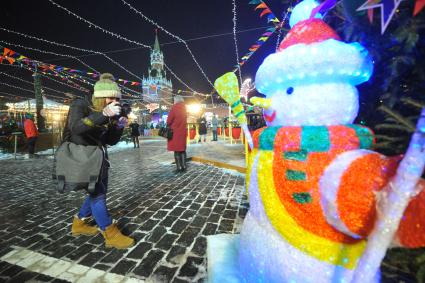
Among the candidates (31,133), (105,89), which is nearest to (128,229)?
(105,89)

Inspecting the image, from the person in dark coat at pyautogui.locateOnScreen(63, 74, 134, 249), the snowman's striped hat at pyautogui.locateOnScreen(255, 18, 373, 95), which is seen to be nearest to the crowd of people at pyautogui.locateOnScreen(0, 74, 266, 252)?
the person in dark coat at pyautogui.locateOnScreen(63, 74, 134, 249)

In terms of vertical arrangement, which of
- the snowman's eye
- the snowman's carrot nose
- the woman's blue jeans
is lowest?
the woman's blue jeans

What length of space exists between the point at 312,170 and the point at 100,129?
6.82 feet

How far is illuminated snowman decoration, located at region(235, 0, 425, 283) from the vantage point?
1.07 meters

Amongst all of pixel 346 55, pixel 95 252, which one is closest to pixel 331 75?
pixel 346 55

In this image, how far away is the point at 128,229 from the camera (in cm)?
292

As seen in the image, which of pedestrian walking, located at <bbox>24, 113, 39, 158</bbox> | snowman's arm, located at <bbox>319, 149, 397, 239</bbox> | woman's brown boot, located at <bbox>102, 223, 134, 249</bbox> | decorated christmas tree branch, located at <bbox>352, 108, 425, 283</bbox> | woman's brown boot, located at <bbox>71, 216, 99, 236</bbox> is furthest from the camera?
pedestrian walking, located at <bbox>24, 113, 39, 158</bbox>

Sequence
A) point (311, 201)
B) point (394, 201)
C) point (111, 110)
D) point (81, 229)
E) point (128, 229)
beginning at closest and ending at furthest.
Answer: point (394, 201), point (311, 201), point (111, 110), point (81, 229), point (128, 229)

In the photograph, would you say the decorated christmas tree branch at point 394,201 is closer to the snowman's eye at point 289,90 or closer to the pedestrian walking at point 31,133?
the snowman's eye at point 289,90

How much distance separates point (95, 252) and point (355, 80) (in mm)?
2829

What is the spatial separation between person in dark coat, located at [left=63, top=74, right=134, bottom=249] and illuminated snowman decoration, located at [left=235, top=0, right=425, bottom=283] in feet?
5.02

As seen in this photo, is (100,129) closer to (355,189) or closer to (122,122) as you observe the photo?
(122,122)

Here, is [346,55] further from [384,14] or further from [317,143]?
[317,143]

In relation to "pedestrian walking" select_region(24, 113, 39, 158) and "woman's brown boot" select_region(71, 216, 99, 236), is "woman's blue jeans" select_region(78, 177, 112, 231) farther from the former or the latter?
"pedestrian walking" select_region(24, 113, 39, 158)
